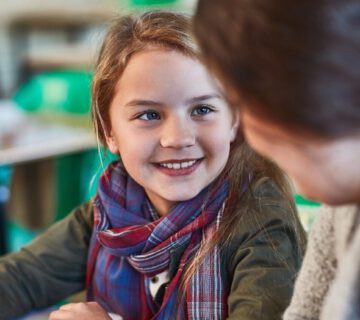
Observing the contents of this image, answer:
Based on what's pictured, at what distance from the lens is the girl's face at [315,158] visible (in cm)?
48

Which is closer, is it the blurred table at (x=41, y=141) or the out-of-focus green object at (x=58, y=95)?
the blurred table at (x=41, y=141)

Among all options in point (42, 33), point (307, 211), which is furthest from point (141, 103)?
point (42, 33)

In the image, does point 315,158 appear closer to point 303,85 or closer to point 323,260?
point 303,85

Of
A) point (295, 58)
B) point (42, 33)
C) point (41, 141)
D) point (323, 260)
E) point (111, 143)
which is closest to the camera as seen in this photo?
point (295, 58)

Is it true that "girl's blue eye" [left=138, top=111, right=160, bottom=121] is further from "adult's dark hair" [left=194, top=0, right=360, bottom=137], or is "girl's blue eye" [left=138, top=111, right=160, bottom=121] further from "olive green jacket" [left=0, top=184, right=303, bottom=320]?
"adult's dark hair" [left=194, top=0, right=360, bottom=137]

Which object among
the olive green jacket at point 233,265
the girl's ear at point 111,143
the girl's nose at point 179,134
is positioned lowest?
the olive green jacket at point 233,265

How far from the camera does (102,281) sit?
992 mm

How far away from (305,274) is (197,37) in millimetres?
307

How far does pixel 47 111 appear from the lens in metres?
2.52

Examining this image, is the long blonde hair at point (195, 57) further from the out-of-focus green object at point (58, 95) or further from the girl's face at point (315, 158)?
the out-of-focus green object at point (58, 95)

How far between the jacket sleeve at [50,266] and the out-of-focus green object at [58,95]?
145 centimetres

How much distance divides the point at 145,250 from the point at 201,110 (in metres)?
0.23

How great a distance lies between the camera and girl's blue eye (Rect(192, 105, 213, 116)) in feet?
2.76

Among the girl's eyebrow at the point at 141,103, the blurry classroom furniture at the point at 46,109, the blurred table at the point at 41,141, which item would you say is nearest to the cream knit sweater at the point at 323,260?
the girl's eyebrow at the point at 141,103
